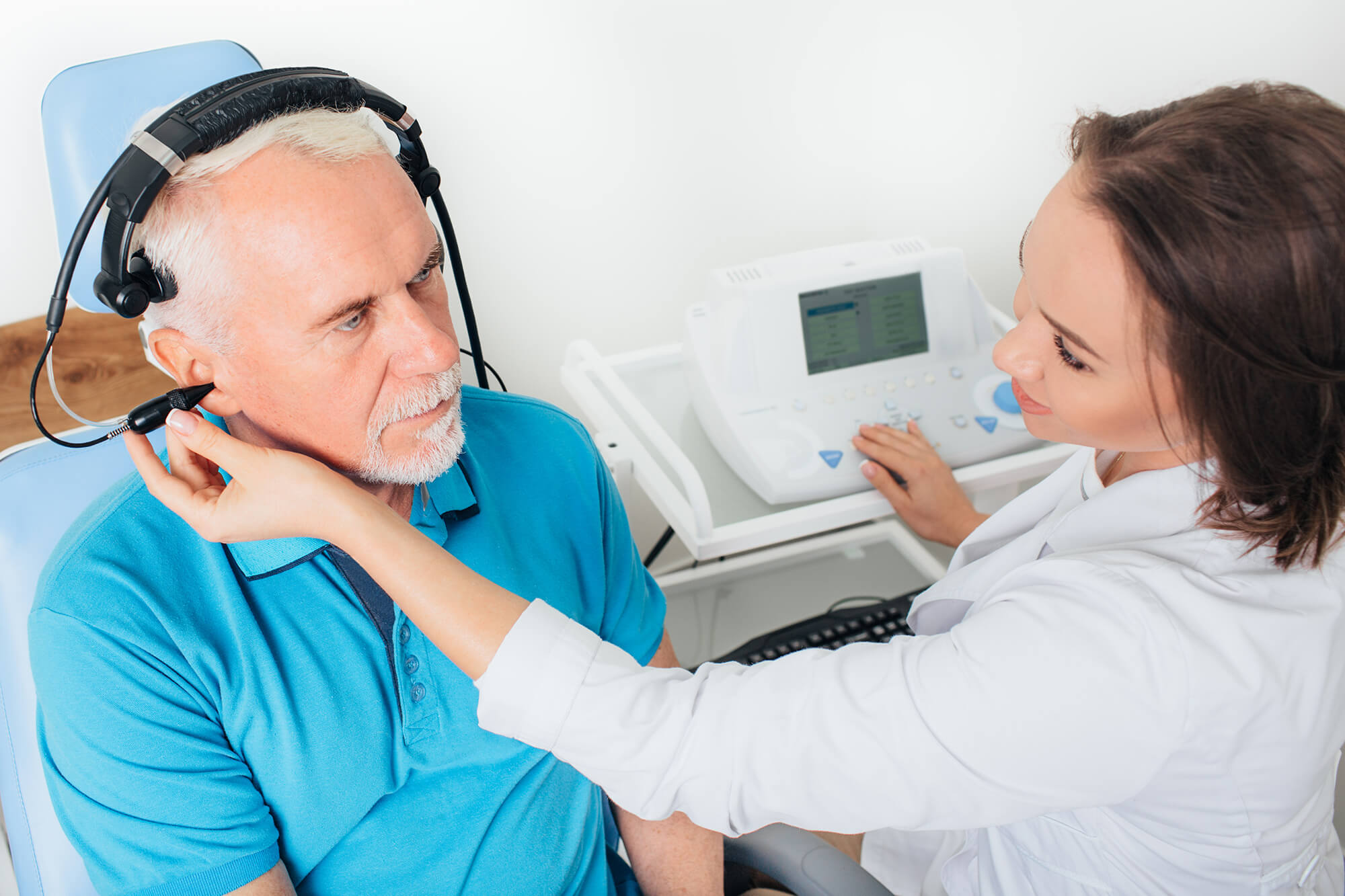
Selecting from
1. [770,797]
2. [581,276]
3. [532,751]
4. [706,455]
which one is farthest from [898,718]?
[581,276]

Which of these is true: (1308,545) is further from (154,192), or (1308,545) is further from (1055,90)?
(1055,90)

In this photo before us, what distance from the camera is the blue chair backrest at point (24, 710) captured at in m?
0.98

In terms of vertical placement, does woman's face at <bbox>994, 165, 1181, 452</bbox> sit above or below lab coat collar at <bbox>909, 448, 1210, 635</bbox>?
above

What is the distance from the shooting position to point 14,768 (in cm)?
99

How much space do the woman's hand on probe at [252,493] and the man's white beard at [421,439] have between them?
98mm

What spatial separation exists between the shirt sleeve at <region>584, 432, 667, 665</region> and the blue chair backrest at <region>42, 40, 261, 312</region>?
1.97ft

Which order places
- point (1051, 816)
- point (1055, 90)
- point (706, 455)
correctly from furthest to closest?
point (1055, 90) < point (706, 455) < point (1051, 816)

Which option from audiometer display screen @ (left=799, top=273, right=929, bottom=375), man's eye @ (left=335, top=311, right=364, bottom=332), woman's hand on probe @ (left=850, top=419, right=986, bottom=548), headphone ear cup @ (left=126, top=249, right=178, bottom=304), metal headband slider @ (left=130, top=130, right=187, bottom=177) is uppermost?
metal headband slider @ (left=130, top=130, right=187, bottom=177)

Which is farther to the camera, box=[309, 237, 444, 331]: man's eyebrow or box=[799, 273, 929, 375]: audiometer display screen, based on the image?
box=[799, 273, 929, 375]: audiometer display screen

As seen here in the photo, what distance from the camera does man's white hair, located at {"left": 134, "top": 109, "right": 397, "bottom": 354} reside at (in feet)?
2.48

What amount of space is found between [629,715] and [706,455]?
72 centimetres

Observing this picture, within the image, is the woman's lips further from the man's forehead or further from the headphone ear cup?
the headphone ear cup

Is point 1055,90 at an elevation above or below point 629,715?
above

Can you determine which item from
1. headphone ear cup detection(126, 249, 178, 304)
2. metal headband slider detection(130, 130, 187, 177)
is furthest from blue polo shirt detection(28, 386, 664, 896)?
metal headband slider detection(130, 130, 187, 177)
